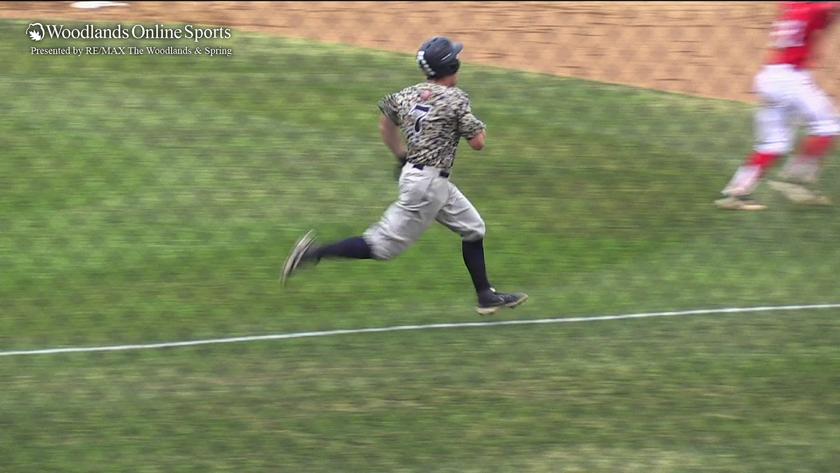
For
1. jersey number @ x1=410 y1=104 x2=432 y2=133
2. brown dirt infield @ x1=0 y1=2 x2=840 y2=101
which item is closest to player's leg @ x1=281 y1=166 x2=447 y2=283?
jersey number @ x1=410 y1=104 x2=432 y2=133

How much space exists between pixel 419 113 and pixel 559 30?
350 inches

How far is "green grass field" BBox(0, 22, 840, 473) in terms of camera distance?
245 inches

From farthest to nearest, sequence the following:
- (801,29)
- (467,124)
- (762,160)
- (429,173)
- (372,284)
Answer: (762,160) → (801,29) → (372,284) → (429,173) → (467,124)

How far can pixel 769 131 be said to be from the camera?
990 cm

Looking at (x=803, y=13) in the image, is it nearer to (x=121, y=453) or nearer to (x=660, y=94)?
(x=660, y=94)

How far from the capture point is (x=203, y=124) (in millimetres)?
11586

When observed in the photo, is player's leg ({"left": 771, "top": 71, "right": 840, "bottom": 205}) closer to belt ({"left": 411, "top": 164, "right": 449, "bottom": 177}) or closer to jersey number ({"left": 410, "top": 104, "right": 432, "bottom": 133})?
belt ({"left": 411, "top": 164, "right": 449, "bottom": 177})

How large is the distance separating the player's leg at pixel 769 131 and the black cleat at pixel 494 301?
9.70 ft

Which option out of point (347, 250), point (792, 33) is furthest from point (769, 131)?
point (347, 250)

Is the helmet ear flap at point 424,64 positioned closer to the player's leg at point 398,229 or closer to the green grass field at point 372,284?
the player's leg at point 398,229

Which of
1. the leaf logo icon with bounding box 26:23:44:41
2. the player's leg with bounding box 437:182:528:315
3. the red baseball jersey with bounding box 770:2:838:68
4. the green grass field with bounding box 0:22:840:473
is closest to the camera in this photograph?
the green grass field with bounding box 0:22:840:473

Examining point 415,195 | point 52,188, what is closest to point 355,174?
point 52,188

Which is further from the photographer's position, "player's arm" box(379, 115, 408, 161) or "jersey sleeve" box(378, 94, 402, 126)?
"player's arm" box(379, 115, 408, 161)

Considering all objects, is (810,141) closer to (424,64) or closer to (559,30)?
(424,64)
